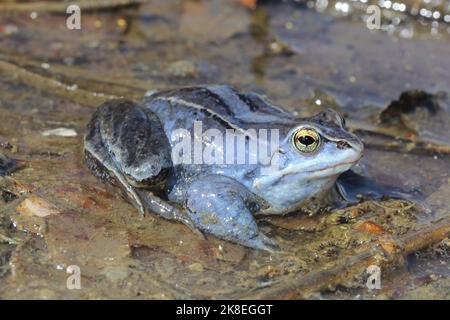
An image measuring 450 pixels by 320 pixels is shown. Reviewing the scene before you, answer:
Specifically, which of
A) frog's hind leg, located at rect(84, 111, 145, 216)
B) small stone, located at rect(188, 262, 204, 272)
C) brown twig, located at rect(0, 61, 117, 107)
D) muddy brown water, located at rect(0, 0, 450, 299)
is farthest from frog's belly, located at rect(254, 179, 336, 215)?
brown twig, located at rect(0, 61, 117, 107)

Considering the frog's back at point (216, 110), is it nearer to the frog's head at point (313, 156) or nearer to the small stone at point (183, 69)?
the frog's head at point (313, 156)

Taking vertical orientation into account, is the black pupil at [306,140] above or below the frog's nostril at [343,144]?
above

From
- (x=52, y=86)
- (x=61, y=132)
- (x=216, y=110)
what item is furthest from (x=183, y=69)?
(x=216, y=110)

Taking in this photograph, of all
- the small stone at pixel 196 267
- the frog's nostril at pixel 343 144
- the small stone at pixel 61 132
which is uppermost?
the small stone at pixel 61 132

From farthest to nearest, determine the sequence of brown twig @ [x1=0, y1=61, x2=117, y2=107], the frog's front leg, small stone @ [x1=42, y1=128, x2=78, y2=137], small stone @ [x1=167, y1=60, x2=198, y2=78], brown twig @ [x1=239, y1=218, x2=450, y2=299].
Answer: small stone @ [x1=167, y1=60, x2=198, y2=78], brown twig @ [x1=0, y1=61, x2=117, y2=107], small stone @ [x1=42, y1=128, x2=78, y2=137], the frog's front leg, brown twig @ [x1=239, y1=218, x2=450, y2=299]

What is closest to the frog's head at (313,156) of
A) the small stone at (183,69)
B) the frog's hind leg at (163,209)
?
the frog's hind leg at (163,209)

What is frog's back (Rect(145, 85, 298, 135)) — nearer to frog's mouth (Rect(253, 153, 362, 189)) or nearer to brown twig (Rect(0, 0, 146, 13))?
frog's mouth (Rect(253, 153, 362, 189))

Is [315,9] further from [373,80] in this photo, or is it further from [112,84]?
[112,84]
